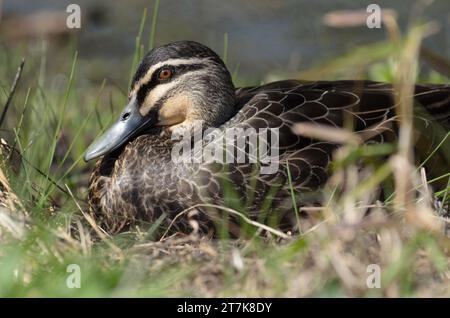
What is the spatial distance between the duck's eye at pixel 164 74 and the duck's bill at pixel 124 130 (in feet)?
0.62

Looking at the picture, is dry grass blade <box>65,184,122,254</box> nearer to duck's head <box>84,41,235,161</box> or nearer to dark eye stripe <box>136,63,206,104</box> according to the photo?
duck's head <box>84,41,235,161</box>

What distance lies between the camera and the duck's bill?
5.49m

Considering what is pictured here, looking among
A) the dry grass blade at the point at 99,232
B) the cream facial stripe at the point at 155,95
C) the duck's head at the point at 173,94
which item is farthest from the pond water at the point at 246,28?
the dry grass blade at the point at 99,232

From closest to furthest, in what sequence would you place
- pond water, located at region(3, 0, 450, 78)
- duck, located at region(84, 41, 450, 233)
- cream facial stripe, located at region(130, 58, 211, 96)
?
duck, located at region(84, 41, 450, 233) → cream facial stripe, located at region(130, 58, 211, 96) → pond water, located at region(3, 0, 450, 78)

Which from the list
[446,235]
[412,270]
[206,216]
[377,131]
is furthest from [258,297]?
[377,131]

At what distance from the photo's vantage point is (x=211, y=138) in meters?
5.43

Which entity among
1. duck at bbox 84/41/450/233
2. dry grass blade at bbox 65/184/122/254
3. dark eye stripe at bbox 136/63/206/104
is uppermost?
dark eye stripe at bbox 136/63/206/104

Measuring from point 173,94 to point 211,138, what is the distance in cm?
32

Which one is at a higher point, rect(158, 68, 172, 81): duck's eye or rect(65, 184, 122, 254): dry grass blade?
rect(158, 68, 172, 81): duck's eye

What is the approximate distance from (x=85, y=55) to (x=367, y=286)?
7.91 m

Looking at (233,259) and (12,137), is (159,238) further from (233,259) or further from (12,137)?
(12,137)

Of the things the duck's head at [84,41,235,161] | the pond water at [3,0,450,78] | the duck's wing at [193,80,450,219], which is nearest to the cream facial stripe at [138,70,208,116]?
the duck's head at [84,41,235,161]
